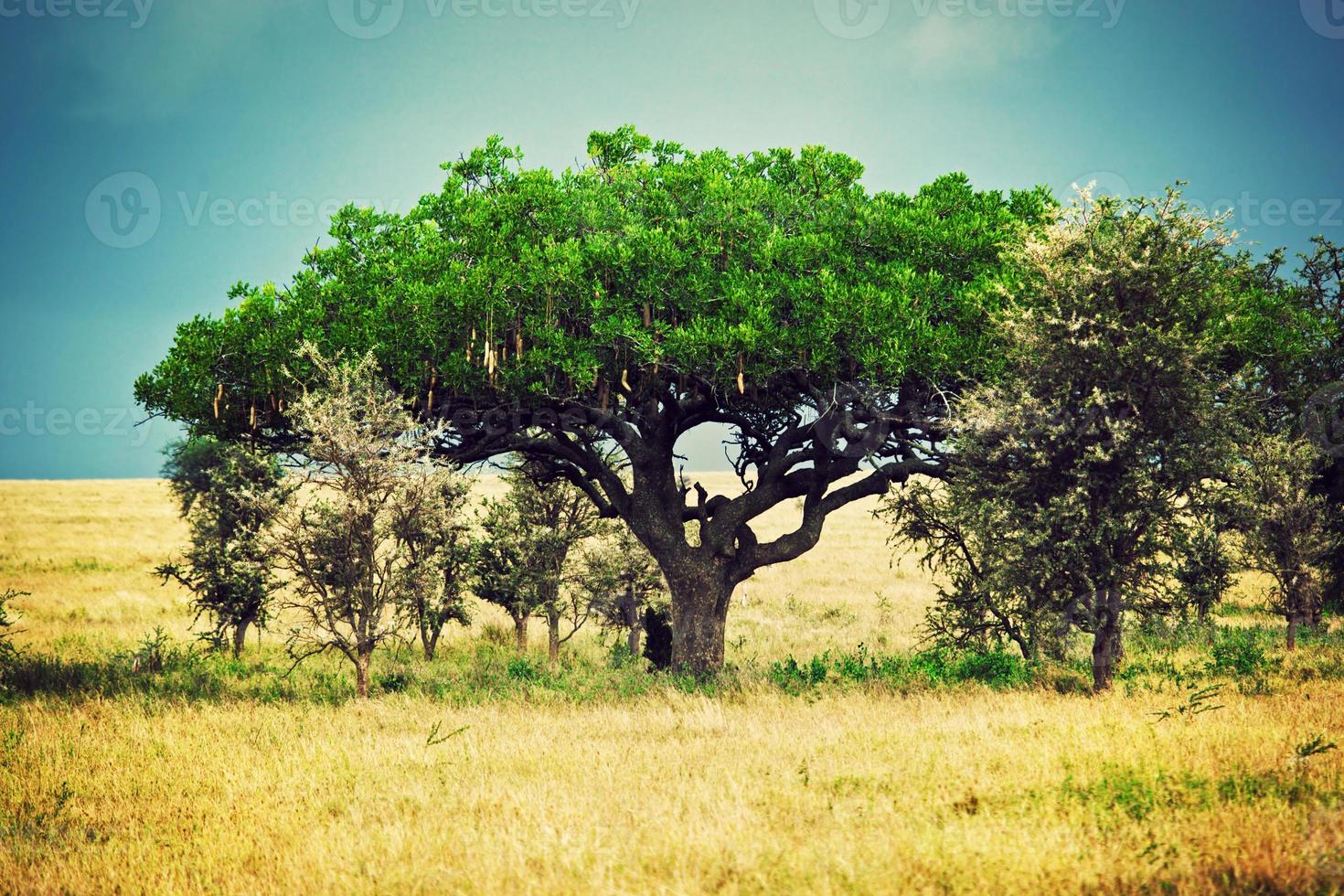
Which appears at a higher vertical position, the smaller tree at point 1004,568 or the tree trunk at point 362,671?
the smaller tree at point 1004,568

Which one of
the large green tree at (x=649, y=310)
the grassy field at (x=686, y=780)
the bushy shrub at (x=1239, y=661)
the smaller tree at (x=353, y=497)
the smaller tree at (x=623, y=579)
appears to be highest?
the large green tree at (x=649, y=310)

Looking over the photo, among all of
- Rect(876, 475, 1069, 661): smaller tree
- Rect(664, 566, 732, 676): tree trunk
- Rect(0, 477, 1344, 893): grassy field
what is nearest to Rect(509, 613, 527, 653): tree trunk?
Rect(0, 477, 1344, 893): grassy field

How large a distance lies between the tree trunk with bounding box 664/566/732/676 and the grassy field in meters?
1.06

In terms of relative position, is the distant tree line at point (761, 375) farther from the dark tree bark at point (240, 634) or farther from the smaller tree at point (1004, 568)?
the dark tree bark at point (240, 634)

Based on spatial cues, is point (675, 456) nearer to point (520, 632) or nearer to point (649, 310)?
point (649, 310)

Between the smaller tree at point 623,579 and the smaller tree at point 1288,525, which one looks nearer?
the smaller tree at point 1288,525

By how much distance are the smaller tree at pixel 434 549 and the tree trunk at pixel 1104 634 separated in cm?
1256

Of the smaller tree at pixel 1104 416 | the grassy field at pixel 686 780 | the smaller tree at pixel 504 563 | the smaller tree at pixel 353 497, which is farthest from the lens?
the smaller tree at pixel 504 563

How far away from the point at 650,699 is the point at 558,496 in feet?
35.7

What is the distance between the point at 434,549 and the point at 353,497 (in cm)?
878

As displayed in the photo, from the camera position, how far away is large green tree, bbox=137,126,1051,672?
15609 mm

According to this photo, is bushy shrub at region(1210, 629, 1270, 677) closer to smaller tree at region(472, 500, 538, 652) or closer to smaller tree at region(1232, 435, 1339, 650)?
smaller tree at region(1232, 435, 1339, 650)

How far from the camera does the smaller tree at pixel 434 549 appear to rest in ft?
52.7

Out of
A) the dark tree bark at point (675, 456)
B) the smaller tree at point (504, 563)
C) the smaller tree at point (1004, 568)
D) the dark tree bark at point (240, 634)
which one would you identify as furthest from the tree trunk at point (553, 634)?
the smaller tree at point (1004, 568)
